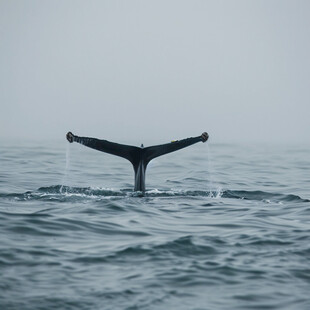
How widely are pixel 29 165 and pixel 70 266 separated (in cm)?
2211

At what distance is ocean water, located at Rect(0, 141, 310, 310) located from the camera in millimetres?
8953

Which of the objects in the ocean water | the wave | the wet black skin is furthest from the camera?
the wave

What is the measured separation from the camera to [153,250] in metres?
11.3

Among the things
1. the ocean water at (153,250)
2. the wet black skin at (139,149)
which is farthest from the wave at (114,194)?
the wet black skin at (139,149)

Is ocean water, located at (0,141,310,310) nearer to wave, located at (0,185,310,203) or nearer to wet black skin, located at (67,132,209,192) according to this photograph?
wave, located at (0,185,310,203)

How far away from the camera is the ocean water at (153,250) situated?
8.95 meters

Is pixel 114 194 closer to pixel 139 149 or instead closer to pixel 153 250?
pixel 139 149

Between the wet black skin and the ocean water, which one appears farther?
the wet black skin

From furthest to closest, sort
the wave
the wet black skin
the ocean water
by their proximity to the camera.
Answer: the wave
the wet black skin
the ocean water

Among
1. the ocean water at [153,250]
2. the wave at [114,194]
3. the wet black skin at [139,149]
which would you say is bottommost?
the ocean water at [153,250]

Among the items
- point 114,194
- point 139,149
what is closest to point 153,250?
point 139,149

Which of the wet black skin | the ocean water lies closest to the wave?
the ocean water

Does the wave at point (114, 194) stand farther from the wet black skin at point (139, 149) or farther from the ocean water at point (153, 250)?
the wet black skin at point (139, 149)

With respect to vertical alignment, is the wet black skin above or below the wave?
above
